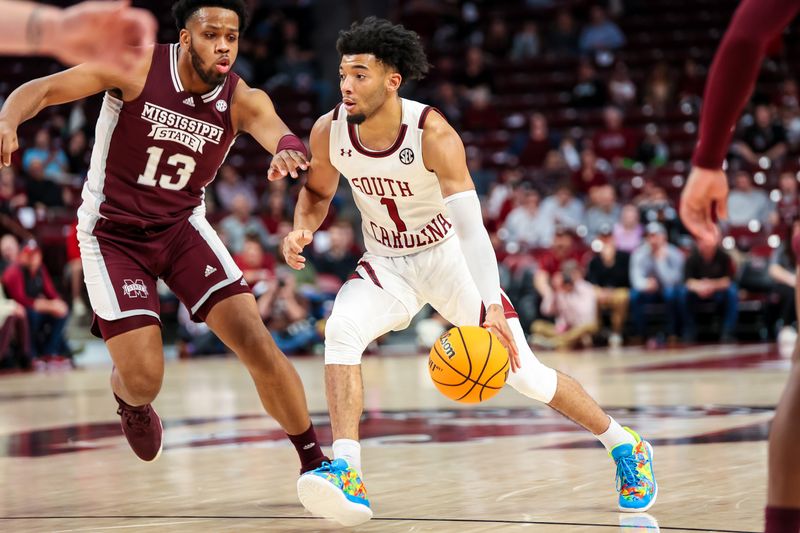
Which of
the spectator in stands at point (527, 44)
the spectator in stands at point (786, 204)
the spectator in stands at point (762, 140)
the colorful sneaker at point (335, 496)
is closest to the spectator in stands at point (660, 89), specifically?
the spectator in stands at point (762, 140)

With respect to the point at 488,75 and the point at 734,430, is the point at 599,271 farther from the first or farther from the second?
the point at 734,430

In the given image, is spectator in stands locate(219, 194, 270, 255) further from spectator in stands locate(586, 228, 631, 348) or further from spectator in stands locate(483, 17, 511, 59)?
spectator in stands locate(483, 17, 511, 59)

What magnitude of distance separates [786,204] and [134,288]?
1084cm

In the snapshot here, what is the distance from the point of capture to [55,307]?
44.1 feet

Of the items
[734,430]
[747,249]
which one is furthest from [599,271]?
[734,430]

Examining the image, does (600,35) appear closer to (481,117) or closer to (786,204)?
(481,117)

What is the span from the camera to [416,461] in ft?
19.2

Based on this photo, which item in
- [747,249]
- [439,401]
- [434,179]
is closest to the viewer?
[434,179]

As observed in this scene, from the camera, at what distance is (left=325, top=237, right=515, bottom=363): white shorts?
4.81m

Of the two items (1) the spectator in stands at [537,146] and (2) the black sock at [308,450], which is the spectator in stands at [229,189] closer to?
(1) the spectator in stands at [537,146]

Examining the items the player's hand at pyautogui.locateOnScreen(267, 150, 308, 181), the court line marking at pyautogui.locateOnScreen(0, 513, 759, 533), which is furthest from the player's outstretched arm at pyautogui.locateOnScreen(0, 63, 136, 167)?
the court line marking at pyautogui.locateOnScreen(0, 513, 759, 533)

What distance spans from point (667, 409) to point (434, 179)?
340cm

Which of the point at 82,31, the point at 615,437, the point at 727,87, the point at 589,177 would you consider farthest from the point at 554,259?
the point at 82,31

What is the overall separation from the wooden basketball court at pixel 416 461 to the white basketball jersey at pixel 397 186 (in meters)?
1.00
